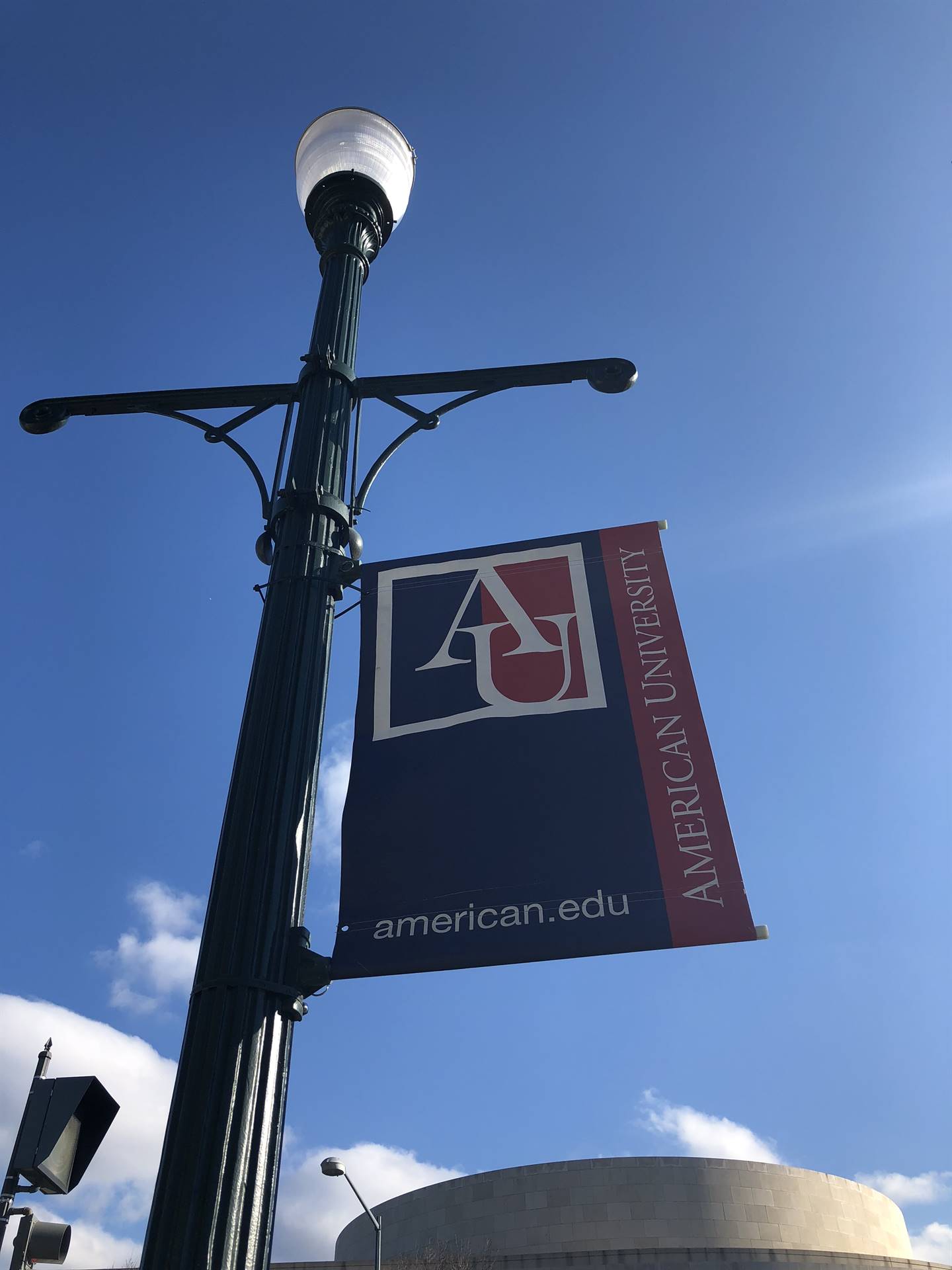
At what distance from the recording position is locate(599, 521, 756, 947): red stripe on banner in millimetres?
5066

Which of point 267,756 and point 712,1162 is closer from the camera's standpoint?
point 267,756

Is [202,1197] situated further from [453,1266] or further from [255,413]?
[453,1266]

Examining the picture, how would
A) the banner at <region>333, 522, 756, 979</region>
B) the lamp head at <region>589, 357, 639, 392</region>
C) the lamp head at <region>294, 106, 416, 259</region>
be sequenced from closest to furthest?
1. the banner at <region>333, 522, 756, 979</region>
2. the lamp head at <region>589, 357, 639, 392</region>
3. the lamp head at <region>294, 106, 416, 259</region>

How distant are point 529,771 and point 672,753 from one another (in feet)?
2.55

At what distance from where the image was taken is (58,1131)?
4.74 metres

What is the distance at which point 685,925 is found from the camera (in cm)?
499

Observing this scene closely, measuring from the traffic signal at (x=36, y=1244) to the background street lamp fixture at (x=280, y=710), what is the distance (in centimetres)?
152

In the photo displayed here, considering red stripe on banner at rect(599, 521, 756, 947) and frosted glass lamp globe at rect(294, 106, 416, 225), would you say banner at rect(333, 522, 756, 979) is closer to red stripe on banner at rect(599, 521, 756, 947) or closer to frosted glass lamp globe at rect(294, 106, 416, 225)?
red stripe on banner at rect(599, 521, 756, 947)

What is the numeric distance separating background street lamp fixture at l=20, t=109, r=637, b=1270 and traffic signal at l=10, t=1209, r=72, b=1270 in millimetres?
1521

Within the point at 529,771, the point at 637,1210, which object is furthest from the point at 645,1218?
the point at 529,771

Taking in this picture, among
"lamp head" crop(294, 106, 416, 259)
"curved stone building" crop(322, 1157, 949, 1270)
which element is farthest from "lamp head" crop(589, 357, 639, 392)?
"curved stone building" crop(322, 1157, 949, 1270)

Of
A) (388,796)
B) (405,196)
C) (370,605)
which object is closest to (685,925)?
(388,796)

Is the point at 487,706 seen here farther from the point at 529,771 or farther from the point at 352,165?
the point at 352,165

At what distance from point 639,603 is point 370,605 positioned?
163 centimetres
